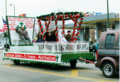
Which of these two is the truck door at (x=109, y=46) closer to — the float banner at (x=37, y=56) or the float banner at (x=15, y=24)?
the float banner at (x=37, y=56)

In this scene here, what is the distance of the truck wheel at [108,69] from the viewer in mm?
8094

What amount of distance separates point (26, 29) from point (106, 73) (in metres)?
9.49

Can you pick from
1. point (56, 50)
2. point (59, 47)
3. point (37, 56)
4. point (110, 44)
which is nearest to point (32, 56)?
point (37, 56)

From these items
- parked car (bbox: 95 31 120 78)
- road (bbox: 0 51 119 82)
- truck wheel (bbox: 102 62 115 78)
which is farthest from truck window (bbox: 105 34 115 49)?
road (bbox: 0 51 119 82)

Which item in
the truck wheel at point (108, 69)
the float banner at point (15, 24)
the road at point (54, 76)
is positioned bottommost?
the road at point (54, 76)

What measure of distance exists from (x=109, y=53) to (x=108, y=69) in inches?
28.1

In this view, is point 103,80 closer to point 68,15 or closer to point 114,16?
point 68,15

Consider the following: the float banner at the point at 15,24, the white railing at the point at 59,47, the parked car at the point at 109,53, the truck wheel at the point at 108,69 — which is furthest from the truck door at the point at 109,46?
the float banner at the point at 15,24

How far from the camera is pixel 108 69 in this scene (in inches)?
328

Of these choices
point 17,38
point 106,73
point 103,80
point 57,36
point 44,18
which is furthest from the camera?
point 17,38

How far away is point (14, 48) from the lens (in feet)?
46.0

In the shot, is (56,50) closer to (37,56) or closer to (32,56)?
(37,56)

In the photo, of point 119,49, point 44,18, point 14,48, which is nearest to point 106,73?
point 119,49

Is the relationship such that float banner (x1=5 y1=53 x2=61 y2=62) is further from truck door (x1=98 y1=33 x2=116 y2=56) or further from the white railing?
truck door (x1=98 y1=33 x2=116 y2=56)
